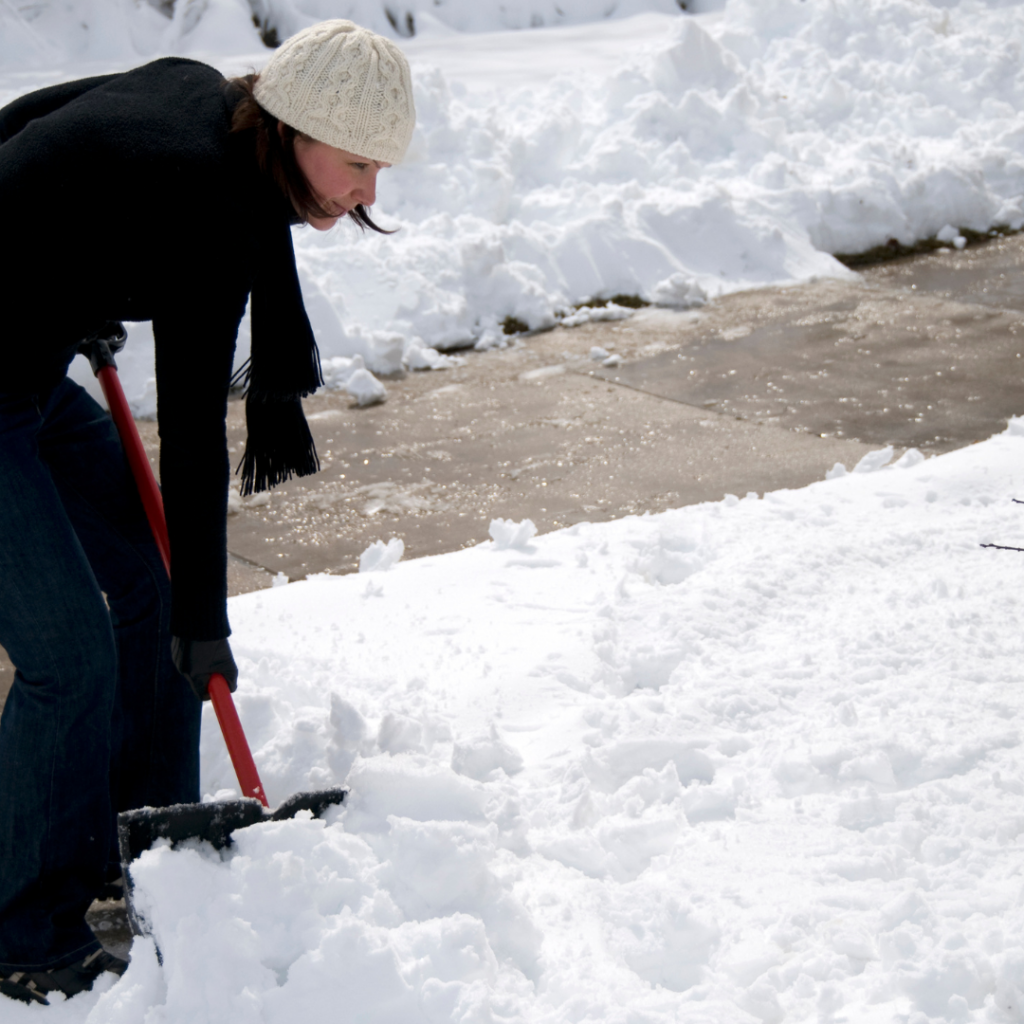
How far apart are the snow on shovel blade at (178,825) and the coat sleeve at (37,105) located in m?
1.05

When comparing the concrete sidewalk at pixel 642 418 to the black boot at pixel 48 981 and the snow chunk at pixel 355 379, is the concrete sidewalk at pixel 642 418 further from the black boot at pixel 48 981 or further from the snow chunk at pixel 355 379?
the black boot at pixel 48 981

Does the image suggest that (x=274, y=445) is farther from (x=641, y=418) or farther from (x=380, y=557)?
(x=641, y=418)

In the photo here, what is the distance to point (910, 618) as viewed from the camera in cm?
271

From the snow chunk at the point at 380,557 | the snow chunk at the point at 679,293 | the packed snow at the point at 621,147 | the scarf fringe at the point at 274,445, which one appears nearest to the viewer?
the scarf fringe at the point at 274,445

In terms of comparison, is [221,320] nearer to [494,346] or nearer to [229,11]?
[494,346]

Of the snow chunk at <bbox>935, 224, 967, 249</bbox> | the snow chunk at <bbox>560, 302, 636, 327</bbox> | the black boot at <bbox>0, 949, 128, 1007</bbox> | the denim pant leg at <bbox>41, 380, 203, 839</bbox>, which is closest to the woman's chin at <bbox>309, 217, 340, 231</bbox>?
the denim pant leg at <bbox>41, 380, 203, 839</bbox>

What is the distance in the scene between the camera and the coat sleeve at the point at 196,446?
5.16 feet

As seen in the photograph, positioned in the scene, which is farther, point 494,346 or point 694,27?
point 694,27

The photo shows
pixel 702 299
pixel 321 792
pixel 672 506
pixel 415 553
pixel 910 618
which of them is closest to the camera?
pixel 321 792

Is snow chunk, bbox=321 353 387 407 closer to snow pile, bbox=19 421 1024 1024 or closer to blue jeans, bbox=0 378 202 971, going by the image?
snow pile, bbox=19 421 1024 1024

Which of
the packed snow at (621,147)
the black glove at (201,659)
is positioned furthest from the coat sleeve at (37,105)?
the packed snow at (621,147)

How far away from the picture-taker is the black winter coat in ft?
5.12

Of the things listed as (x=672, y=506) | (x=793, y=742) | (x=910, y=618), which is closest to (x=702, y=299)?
(x=672, y=506)

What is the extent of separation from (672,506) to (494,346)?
81.7 inches
